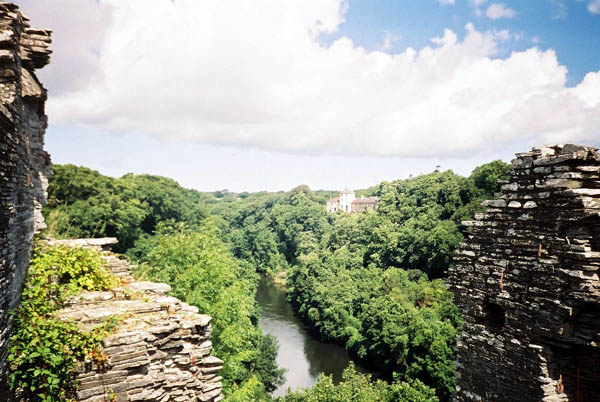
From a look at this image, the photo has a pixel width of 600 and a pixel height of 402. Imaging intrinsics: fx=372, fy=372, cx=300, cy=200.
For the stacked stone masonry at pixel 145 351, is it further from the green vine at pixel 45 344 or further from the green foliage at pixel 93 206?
the green foliage at pixel 93 206

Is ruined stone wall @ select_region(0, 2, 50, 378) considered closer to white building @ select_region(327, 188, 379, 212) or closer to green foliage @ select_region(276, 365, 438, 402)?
green foliage @ select_region(276, 365, 438, 402)

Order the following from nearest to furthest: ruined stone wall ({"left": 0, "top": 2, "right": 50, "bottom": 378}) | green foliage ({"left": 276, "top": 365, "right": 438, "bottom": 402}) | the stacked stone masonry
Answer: ruined stone wall ({"left": 0, "top": 2, "right": 50, "bottom": 378})
the stacked stone masonry
green foliage ({"left": 276, "top": 365, "right": 438, "bottom": 402})

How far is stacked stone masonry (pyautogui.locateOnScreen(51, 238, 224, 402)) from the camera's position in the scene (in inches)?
233

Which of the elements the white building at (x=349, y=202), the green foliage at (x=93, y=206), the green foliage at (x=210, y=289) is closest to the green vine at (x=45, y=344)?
the green foliage at (x=210, y=289)

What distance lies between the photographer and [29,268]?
23.1 ft

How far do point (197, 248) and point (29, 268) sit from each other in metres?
10.2

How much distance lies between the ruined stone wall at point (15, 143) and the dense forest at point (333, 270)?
448 cm

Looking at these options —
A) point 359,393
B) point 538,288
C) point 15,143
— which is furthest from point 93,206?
point 538,288

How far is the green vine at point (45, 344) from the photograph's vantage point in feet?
17.4

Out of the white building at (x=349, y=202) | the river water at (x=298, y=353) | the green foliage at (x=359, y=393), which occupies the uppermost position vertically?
the white building at (x=349, y=202)

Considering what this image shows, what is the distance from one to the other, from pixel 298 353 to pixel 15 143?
32.3m

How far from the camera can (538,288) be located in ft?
13.6

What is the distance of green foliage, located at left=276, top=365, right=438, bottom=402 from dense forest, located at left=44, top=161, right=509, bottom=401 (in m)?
0.07

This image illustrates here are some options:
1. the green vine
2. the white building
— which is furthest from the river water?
the white building
